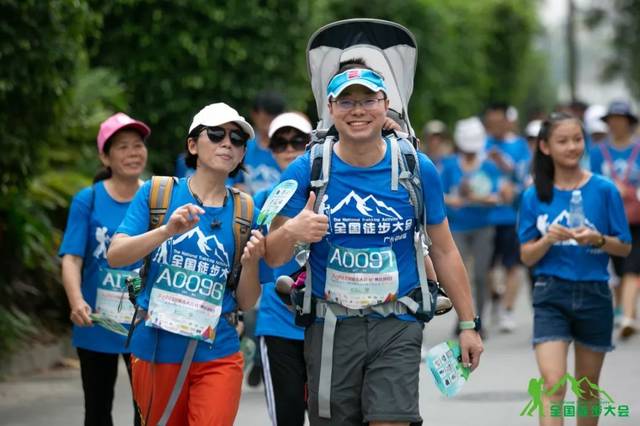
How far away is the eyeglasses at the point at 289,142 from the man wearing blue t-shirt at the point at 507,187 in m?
6.51

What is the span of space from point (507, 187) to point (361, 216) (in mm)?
8676

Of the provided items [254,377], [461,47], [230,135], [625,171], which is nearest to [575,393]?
[230,135]

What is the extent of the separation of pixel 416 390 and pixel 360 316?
373 millimetres

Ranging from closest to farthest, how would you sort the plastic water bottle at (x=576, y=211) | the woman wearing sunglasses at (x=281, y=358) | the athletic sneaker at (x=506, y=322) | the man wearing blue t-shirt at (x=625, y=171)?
the woman wearing sunglasses at (x=281, y=358)
the plastic water bottle at (x=576, y=211)
the man wearing blue t-shirt at (x=625, y=171)
the athletic sneaker at (x=506, y=322)

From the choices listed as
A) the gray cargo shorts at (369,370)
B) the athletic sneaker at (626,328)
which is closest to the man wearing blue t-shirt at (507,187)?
the athletic sneaker at (626,328)

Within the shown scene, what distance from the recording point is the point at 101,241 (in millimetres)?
7031

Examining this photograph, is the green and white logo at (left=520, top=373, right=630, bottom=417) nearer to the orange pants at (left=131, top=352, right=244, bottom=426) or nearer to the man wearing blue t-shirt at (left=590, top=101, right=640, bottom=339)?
the orange pants at (left=131, top=352, right=244, bottom=426)

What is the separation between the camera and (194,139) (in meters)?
6.09

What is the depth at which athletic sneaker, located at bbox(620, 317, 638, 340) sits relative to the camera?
1251 centimetres

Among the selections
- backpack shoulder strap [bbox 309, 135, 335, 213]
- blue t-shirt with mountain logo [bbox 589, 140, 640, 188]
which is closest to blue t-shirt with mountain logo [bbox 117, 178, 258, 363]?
backpack shoulder strap [bbox 309, 135, 335, 213]

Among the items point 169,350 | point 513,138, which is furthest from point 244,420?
point 513,138

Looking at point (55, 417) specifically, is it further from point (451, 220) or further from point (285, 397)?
point (451, 220)

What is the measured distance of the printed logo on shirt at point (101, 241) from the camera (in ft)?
23.0

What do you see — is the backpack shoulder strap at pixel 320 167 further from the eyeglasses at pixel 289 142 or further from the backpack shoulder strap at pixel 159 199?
the eyeglasses at pixel 289 142
